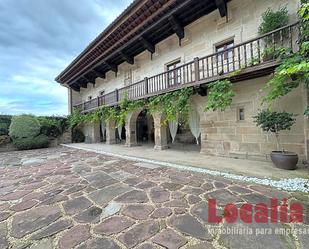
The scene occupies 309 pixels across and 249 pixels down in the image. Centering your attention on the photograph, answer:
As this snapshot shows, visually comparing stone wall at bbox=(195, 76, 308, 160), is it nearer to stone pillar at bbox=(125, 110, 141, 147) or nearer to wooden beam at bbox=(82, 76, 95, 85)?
stone pillar at bbox=(125, 110, 141, 147)

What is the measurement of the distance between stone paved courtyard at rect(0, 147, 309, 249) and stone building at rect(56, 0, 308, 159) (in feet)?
9.14

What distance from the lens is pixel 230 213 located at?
266cm

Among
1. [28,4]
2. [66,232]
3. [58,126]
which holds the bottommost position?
[66,232]

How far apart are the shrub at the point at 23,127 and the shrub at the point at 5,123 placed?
0.59 metres

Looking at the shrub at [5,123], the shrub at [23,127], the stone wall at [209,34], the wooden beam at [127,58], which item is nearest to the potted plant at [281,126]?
the stone wall at [209,34]

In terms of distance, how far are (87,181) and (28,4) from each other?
736cm

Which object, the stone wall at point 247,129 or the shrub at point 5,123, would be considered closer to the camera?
the stone wall at point 247,129

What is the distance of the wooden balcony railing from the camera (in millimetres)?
5168

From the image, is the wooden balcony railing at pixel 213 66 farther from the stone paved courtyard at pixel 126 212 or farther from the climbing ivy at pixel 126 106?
the stone paved courtyard at pixel 126 212

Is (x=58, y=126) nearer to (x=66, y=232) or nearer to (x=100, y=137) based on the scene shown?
(x=100, y=137)

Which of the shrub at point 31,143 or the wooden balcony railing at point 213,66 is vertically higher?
the wooden balcony railing at point 213,66

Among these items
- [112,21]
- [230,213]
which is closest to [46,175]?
[230,213]

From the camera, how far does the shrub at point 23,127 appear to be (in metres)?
12.6

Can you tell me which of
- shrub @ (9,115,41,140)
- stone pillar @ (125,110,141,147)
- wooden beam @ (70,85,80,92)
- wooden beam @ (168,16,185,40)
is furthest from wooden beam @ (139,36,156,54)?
wooden beam @ (70,85,80,92)
